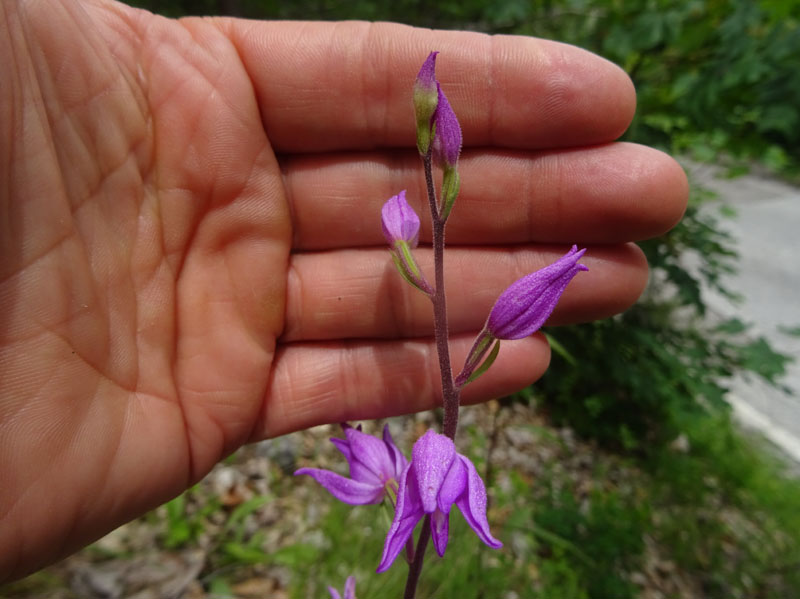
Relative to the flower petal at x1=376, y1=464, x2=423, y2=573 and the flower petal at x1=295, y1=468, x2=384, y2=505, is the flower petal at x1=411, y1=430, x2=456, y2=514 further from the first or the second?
the flower petal at x1=295, y1=468, x2=384, y2=505

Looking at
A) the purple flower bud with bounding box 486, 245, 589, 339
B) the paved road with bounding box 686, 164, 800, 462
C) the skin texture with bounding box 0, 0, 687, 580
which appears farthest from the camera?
the paved road with bounding box 686, 164, 800, 462

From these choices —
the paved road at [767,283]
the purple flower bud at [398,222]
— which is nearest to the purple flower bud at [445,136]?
the purple flower bud at [398,222]

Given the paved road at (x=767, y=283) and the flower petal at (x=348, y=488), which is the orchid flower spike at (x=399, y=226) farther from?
the paved road at (x=767, y=283)

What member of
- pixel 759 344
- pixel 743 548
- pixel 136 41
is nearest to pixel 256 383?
pixel 136 41

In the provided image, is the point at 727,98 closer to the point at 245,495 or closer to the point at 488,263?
the point at 488,263

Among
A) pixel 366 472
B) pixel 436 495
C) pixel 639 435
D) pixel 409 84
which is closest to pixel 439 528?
pixel 436 495

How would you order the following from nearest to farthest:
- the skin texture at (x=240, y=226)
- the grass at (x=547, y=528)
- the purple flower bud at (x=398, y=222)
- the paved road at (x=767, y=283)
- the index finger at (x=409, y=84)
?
the skin texture at (x=240, y=226) → the purple flower bud at (x=398, y=222) → the index finger at (x=409, y=84) → the grass at (x=547, y=528) → the paved road at (x=767, y=283)

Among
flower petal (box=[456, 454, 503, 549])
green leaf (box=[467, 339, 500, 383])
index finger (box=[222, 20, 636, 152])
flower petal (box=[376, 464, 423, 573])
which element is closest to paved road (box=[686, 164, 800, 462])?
index finger (box=[222, 20, 636, 152])
